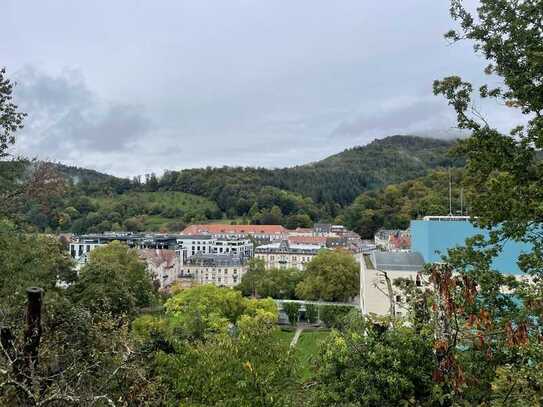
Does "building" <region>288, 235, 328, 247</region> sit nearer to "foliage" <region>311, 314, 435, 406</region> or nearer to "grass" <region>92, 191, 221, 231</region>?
"grass" <region>92, 191, 221, 231</region>

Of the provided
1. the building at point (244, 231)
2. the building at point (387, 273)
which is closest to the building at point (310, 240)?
the building at point (244, 231)

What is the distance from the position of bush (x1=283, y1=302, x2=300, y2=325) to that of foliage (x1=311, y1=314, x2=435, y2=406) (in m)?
31.7

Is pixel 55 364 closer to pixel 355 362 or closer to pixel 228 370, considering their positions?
pixel 228 370

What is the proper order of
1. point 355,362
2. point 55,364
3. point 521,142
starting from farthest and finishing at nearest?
1. point 355,362
2. point 521,142
3. point 55,364

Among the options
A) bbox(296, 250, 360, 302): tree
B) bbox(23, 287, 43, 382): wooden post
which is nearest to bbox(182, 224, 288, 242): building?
bbox(296, 250, 360, 302): tree

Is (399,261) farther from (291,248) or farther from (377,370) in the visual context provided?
(291,248)

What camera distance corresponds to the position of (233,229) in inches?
3610

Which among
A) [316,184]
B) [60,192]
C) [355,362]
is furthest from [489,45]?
[316,184]

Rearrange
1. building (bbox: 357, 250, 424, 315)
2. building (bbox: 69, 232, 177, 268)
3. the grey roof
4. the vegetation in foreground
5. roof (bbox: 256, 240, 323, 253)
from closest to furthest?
1. the vegetation in foreground
2. building (bbox: 357, 250, 424, 315)
3. the grey roof
4. roof (bbox: 256, 240, 323, 253)
5. building (bbox: 69, 232, 177, 268)

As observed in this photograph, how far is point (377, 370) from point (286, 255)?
60.7 meters

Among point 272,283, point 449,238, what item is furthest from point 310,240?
point 449,238

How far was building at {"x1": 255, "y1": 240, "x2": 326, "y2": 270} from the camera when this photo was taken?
221ft

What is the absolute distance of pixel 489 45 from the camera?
739 cm

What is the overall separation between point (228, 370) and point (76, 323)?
9.60 feet
